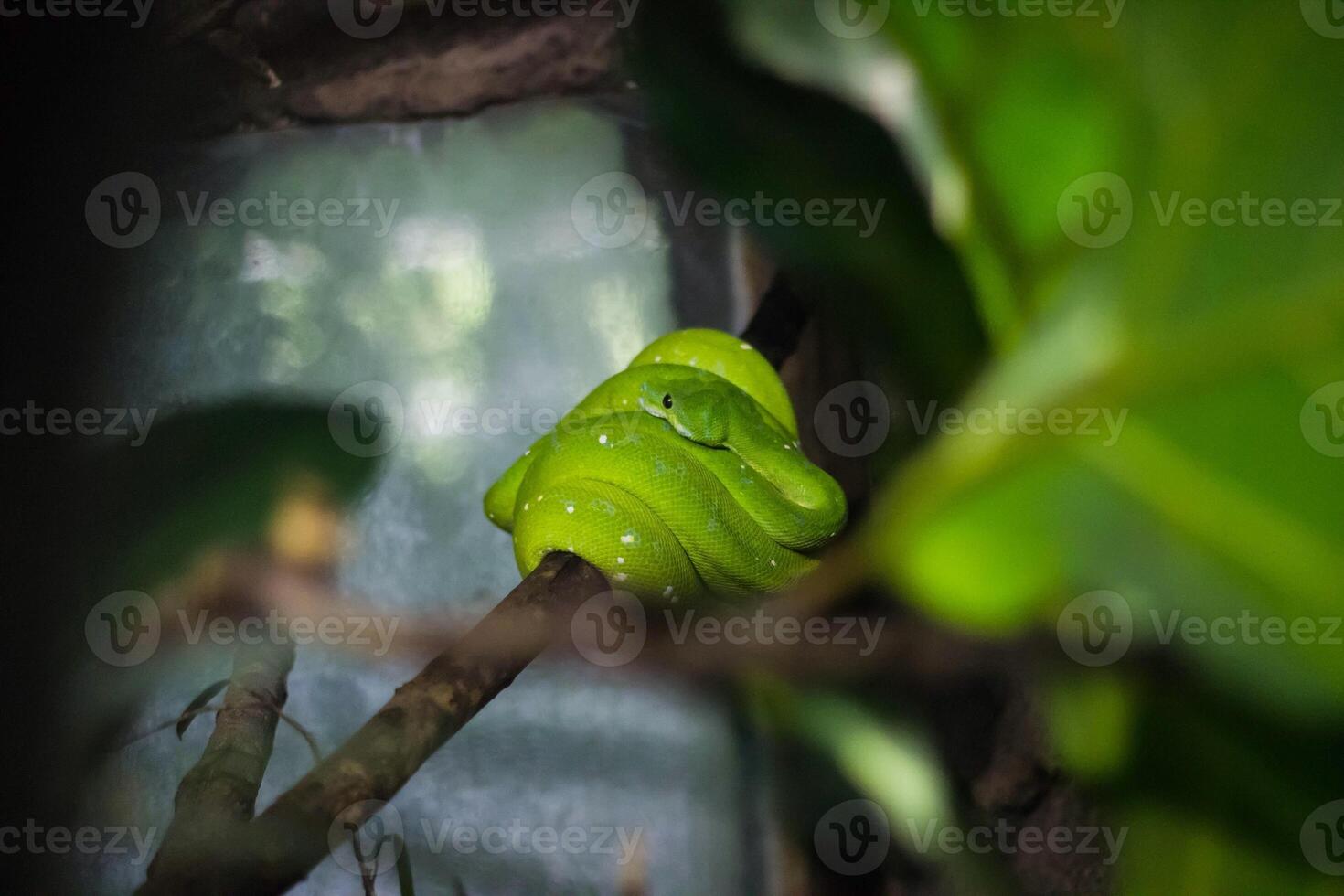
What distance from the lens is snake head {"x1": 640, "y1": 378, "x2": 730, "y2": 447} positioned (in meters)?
1.28

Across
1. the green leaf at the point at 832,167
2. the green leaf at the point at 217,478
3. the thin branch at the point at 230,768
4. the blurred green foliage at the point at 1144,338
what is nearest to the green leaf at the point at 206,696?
the thin branch at the point at 230,768

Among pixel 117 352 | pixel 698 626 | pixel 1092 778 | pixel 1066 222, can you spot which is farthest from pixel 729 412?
pixel 117 352

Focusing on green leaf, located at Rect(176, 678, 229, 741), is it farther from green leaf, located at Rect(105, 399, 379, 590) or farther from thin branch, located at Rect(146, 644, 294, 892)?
A: green leaf, located at Rect(105, 399, 379, 590)

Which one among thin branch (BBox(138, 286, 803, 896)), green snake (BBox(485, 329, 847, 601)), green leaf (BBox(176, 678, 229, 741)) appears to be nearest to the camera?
thin branch (BBox(138, 286, 803, 896))

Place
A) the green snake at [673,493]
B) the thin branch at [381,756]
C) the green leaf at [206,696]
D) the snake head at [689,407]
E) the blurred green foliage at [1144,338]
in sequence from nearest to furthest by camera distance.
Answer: the blurred green foliage at [1144,338]
the thin branch at [381,756]
the green snake at [673,493]
the snake head at [689,407]
the green leaf at [206,696]

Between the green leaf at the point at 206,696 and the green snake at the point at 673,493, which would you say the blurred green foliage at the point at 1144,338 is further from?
the green leaf at the point at 206,696

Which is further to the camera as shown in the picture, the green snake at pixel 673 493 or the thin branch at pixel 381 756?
the green snake at pixel 673 493

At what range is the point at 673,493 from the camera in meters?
1.15

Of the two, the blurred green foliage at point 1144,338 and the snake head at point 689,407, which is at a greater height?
the blurred green foliage at point 1144,338

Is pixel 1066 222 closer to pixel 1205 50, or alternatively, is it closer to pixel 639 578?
pixel 1205 50

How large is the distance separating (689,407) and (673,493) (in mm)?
189

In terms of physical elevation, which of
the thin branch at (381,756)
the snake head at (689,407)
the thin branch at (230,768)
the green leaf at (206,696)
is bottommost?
the green leaf at (206,696)

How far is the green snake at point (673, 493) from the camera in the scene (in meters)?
1.08

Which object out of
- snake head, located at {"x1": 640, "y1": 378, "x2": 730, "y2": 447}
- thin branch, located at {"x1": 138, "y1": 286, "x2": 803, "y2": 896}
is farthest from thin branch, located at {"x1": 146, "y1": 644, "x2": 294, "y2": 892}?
snake head, located at {"x1": 640, "y1": 378, "x2": 730, "y2": 447}
